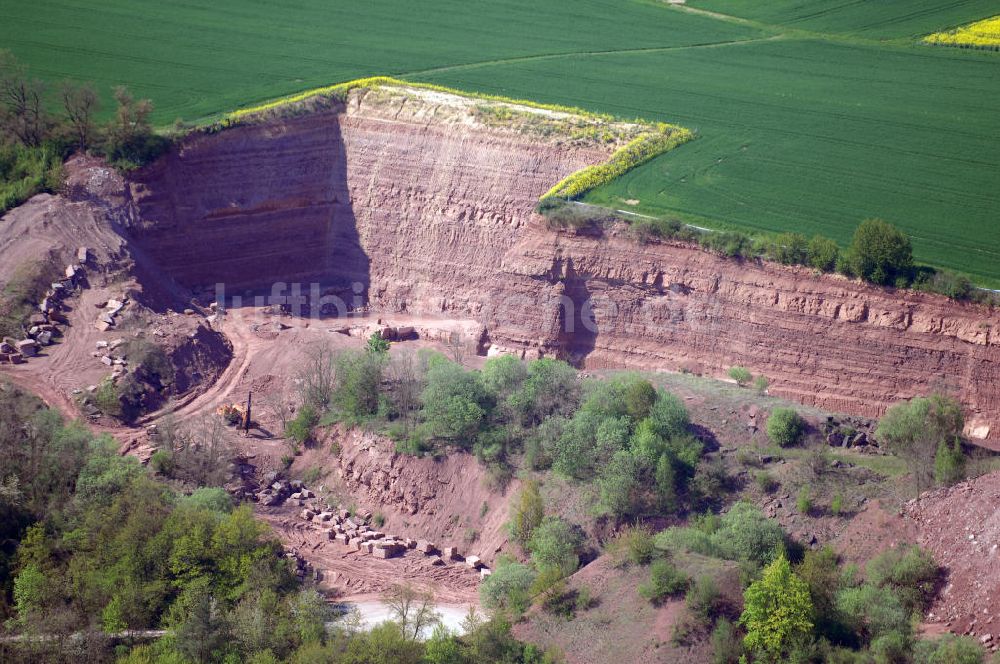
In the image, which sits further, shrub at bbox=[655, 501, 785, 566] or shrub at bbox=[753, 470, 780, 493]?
shrub at bbox=[753, 470, 780, 493]

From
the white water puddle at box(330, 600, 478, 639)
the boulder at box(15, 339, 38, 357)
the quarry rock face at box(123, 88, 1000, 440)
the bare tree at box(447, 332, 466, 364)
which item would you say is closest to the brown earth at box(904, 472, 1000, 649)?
the quarry rock face at box(123, 88, 1000, 440)

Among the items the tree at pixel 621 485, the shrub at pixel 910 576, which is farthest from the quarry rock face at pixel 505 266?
the shrub at pixel 910 576

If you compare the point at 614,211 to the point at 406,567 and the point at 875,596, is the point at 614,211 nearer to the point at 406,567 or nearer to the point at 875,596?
the point at 406,567

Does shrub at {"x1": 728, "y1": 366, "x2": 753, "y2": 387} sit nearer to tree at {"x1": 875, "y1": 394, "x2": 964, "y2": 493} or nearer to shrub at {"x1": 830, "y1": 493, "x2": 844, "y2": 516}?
tree at {"x1": 875, "y1": 394, "x2": 964, "y2": 493}

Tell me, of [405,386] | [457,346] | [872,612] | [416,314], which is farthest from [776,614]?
[416,314]

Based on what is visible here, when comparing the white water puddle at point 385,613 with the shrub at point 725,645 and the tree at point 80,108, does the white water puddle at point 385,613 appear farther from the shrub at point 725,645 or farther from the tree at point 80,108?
the tree at point 80,108

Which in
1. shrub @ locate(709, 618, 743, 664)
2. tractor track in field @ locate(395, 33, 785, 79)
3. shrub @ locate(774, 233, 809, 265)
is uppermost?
tractor track in field @ locate(395, 33, 785, 79)
